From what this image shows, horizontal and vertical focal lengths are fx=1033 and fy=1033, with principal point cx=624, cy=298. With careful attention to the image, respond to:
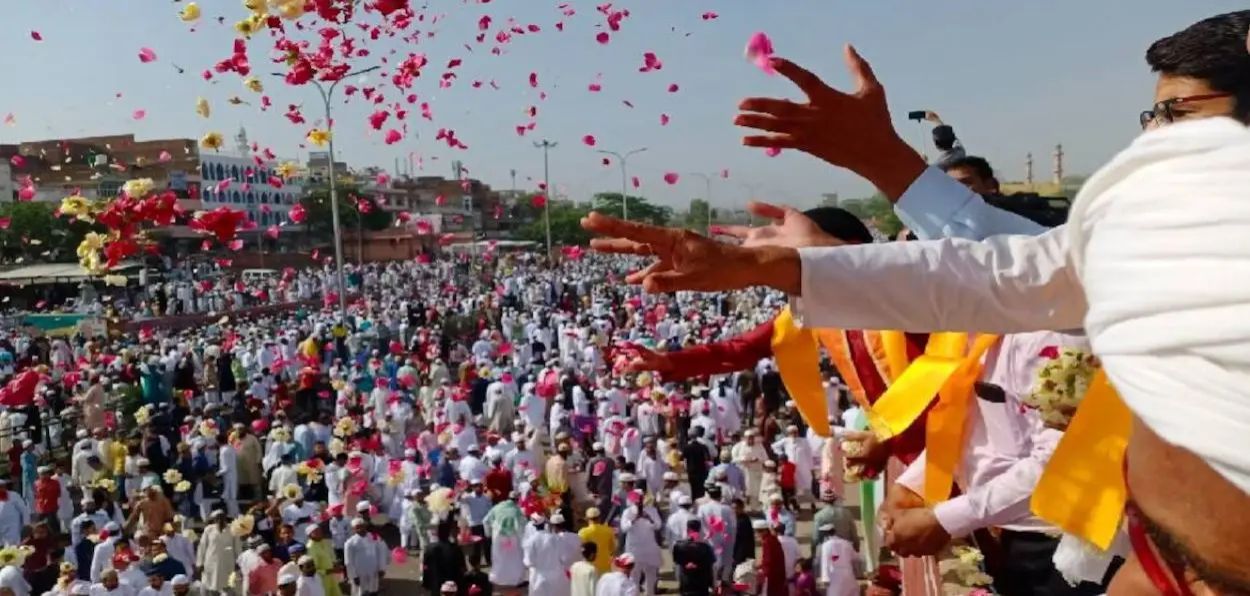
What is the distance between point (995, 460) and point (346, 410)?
37.5 ft

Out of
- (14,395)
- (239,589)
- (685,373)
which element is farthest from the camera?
(14,395)

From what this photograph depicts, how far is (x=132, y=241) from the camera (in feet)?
32.2

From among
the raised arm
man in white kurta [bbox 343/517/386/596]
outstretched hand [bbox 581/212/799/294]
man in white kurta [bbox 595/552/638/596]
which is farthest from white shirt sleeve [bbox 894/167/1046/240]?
man in white kurta [bbox 343/517/386/596]

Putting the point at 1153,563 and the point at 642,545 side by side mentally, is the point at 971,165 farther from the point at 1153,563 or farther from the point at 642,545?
the point at 642,545

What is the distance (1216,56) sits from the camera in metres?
1.58

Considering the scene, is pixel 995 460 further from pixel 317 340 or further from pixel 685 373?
pixel 317 340

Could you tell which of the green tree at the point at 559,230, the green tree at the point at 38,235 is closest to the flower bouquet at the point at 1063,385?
the green tree at the point at 38,235

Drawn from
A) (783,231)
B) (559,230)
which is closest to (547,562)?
(783,231)

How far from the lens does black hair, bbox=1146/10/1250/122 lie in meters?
1.55

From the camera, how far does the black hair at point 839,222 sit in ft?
7.50

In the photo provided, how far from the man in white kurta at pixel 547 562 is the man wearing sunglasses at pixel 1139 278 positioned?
256 inches

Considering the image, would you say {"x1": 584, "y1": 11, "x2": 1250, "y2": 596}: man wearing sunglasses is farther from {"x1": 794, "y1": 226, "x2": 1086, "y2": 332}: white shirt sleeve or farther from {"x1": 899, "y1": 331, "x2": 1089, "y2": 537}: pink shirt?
{"x1": 899, "y1": 331, "x2": 1089, "y2": 537}: pink shirt

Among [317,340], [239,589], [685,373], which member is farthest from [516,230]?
[685,373]

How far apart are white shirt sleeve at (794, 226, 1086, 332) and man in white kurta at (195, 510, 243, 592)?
7.96m
